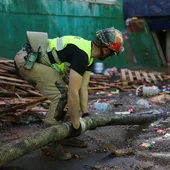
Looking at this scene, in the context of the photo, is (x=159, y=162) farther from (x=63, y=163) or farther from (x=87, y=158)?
(x=63, y=163)

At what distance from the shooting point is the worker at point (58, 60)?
4074mm

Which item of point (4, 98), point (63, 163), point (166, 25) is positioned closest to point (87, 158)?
point (63, 163)

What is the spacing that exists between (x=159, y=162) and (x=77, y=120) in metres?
1.15

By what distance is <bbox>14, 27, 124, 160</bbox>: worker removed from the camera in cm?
407

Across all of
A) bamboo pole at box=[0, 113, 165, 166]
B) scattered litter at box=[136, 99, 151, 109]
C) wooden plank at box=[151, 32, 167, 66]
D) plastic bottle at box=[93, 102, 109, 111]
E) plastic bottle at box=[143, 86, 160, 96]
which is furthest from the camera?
wooden plank at box=[151, 32, 167, 66]

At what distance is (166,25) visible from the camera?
14.6m

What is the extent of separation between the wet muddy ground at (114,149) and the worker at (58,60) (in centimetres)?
28

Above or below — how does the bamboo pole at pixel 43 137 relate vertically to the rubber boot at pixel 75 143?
above

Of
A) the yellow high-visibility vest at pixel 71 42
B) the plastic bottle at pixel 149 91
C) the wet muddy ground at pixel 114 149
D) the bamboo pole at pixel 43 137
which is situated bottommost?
the wet muddy ground at pixel 114 149

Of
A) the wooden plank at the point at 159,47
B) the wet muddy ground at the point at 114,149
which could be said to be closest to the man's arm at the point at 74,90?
the wet muddy ground at the point at 114,149

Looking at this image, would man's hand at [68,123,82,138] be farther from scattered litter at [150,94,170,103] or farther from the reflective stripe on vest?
scattered litter at [150,94,170,103]

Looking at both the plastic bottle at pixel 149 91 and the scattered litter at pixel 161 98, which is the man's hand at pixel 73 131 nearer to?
the scattered litter at pixel 161 98

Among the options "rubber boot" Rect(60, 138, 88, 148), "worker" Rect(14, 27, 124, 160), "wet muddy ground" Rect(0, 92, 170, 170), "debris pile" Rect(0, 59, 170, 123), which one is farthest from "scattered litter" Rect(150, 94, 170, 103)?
"worker" Rect(14, 27, 124, 160)

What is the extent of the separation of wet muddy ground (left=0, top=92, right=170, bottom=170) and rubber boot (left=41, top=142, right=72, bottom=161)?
63mm
